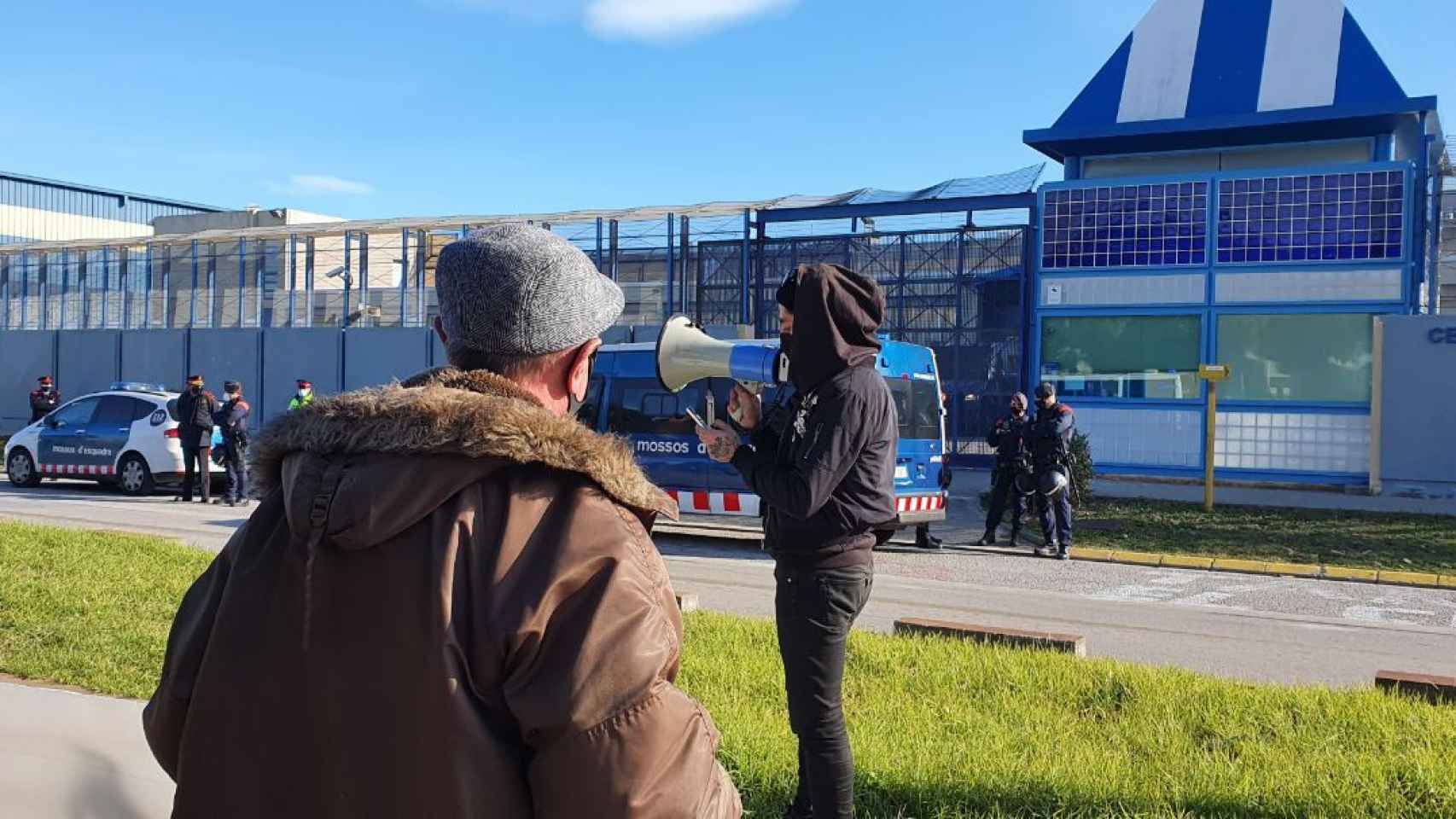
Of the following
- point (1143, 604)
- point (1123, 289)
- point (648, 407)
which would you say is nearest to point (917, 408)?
point (648, 407)

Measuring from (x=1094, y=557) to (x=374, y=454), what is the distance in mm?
13356

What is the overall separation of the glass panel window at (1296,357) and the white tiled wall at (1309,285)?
1.03 ft

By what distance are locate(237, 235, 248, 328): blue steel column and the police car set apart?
11.9 metres

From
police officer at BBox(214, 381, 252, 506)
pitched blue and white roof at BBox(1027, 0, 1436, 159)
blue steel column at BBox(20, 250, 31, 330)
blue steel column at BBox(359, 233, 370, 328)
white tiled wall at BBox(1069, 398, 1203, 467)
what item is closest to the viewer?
police officer at BBox(214, 381, 252, 506)

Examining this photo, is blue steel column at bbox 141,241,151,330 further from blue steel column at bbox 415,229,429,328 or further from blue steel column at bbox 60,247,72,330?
blue steel column at bbox 415,229,429,328

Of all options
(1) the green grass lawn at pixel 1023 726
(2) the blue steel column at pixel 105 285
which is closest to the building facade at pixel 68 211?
(2) the blue steel column at pixel 105 285

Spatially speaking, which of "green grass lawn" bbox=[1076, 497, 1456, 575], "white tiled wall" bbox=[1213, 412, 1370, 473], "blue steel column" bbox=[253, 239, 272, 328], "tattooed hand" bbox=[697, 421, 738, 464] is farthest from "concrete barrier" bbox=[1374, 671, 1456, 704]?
"blue steel column" bbox=[253, 239, 272, 328]

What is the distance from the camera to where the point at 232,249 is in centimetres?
3259

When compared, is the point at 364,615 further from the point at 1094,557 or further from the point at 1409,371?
the point at 1409,371

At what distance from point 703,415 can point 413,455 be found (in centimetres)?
1219

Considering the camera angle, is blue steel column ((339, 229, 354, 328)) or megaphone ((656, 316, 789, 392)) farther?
blue steel column ((339, 229, 354, 328))

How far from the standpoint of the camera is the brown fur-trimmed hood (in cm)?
173

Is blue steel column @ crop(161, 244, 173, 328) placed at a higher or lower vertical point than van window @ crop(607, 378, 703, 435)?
higher

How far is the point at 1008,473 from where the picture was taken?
48.9 feet
